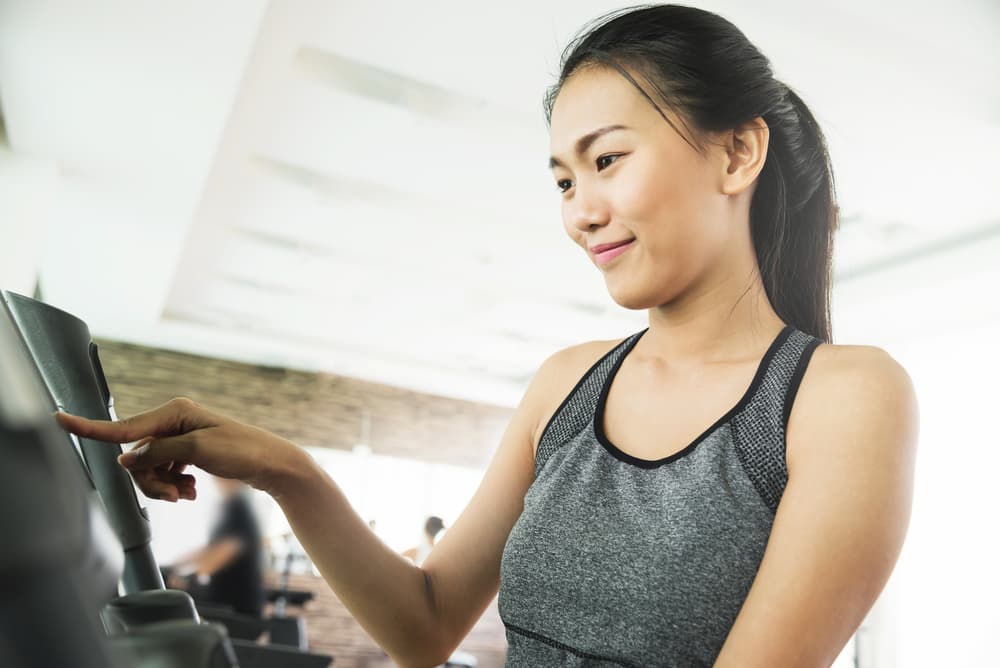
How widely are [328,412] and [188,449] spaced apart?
9.80 m

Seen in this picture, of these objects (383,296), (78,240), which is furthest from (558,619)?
(383,296)

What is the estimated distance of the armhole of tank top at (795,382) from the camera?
68cm

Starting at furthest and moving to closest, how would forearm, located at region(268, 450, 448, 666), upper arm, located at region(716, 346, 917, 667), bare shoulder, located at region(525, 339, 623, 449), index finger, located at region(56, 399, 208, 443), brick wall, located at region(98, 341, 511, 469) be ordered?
brick wall, located at region(98, 341, 511, 469) → bare shoulder, located at region(525, 339, 623, 449) → forearm, located at region(268, 450, 448, 666) → upper arm, located at region(716, 346, 917, 667) → index finger, located at region(56, 399, 208, 443)

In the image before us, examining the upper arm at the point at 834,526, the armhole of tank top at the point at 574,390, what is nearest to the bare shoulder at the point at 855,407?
the upper arm at the point at 834,526

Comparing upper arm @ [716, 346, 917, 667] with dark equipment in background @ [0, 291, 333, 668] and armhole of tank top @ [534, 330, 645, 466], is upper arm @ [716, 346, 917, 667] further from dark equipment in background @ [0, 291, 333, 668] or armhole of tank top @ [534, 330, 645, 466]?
dark equipment in background @ [0, 291, 333, 668]

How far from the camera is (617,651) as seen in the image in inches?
25.6

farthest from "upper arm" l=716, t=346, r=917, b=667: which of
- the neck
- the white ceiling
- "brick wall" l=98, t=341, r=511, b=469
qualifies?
"brick wall" l=98, t=341, r=511, b=469

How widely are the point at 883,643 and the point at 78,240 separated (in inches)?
274

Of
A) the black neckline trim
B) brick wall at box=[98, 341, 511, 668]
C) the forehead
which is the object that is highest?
the forehead

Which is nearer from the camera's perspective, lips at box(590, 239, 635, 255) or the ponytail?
lips at box(590, 239, 635, 255)

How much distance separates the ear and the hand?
0.48 metres

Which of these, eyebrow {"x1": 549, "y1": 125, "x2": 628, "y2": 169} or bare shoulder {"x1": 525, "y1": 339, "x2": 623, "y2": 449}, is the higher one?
eyebrow {"x1": 549, "y1": 125, "x2": 628, "y2": 169}

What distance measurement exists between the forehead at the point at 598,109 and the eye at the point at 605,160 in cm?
3

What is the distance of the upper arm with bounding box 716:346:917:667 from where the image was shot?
594mm
